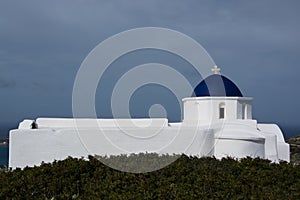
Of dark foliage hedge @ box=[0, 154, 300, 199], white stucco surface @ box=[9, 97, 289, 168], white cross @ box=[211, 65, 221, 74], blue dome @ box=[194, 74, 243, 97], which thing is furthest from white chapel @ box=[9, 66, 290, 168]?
dark foliage hedge @ box=[0, 154, 300, 199]

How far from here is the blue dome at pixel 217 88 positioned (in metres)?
13.6

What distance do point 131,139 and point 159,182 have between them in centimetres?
489

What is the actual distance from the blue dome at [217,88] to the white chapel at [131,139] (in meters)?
1.03

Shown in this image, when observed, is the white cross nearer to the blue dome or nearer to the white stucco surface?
the blue dome

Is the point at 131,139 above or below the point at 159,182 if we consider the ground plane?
above

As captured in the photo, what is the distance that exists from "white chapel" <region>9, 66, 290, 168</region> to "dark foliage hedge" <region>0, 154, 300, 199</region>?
10.0 ft

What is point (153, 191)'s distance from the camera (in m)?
5.21

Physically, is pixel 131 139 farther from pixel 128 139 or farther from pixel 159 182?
pixel 159 182

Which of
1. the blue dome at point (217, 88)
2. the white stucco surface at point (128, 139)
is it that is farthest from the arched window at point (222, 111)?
the white stucco surface at point (128, 139)

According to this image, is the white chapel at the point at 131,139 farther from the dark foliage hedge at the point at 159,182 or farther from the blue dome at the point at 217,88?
the dark foliage hedge at the point at 159,182

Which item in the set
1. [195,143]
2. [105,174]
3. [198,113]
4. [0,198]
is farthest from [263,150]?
[0,198]

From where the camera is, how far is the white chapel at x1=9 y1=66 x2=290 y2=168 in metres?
10.0

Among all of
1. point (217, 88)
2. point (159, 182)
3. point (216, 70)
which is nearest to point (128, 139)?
point (217, 88)

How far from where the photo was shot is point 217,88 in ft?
44.8
